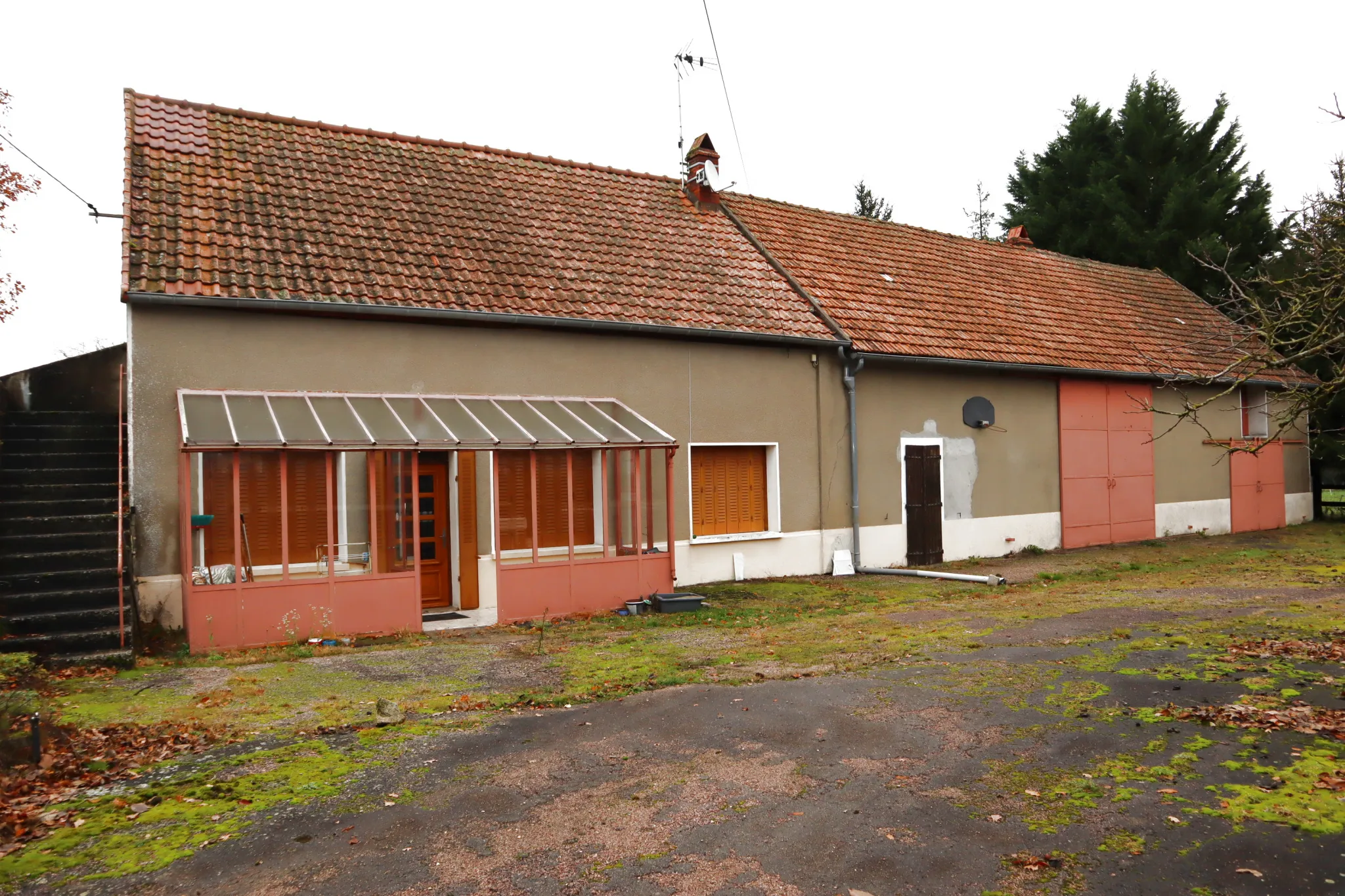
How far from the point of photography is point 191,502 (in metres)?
9.91

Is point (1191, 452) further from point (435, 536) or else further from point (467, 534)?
point (435, 536)

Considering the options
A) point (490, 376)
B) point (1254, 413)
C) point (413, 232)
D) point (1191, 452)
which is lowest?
point (1191, 452)

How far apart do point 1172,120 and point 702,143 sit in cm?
2305

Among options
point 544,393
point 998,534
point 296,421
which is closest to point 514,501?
point 544,393

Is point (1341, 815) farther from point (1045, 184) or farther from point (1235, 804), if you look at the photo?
point (1045, 184)

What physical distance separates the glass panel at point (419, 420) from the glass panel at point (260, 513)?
4.35ft

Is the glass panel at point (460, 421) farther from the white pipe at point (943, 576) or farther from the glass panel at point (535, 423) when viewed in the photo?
the white pipe at point (943, 576)

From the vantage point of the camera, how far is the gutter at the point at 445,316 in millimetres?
10234

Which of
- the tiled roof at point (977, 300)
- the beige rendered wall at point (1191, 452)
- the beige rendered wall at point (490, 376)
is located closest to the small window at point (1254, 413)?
the beige rendered wall at point (1191, 452)

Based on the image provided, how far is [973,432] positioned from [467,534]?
9.27 meters

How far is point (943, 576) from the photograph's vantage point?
45.4 ft

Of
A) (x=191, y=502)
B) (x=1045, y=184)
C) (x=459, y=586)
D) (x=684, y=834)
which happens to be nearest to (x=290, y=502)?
(x=191, y=502)

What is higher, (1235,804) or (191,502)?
(191,502)

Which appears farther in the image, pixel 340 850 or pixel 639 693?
pixel 639 693
